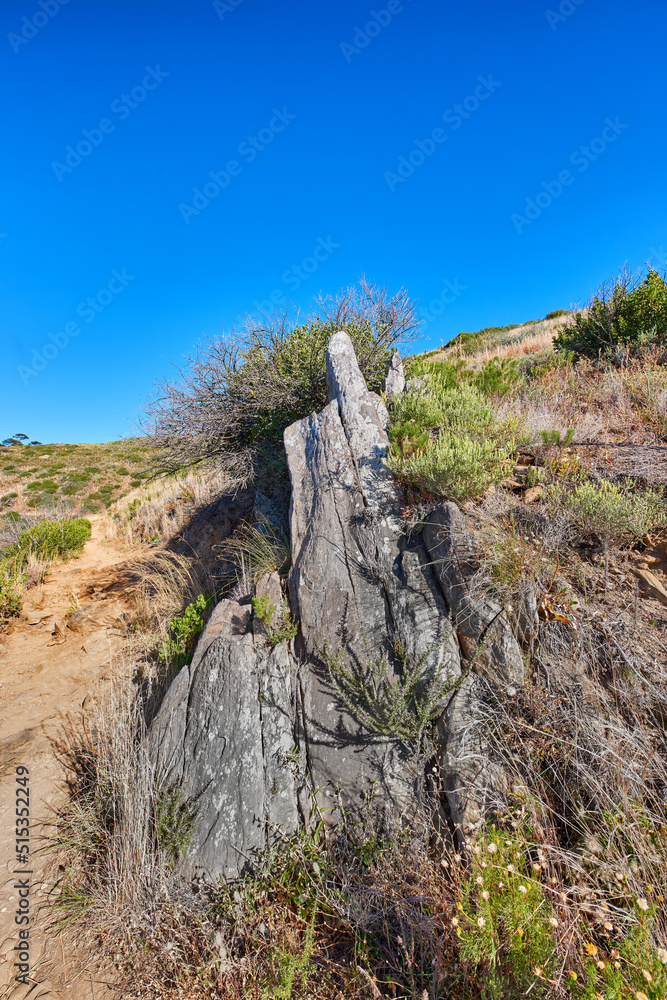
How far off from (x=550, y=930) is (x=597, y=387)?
6.35 meters

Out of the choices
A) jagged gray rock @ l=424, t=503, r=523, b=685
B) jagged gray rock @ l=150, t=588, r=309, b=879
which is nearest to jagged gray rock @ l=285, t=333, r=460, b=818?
jagged gray rock @ l=424, t=503, r=523, b=685

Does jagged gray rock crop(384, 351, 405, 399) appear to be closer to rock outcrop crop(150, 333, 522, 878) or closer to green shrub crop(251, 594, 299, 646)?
rock outcrop crop(150, 333, 522, 878)

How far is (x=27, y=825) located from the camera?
12.2ft

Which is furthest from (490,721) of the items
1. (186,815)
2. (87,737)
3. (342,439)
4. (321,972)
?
(87,737)

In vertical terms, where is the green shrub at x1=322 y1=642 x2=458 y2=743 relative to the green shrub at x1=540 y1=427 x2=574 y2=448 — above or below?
below

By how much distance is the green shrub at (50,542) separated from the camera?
1009 cm

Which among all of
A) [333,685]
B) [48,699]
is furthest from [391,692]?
[48,699]

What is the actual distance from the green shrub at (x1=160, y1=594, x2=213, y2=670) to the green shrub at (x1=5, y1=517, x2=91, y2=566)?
679 centimetres

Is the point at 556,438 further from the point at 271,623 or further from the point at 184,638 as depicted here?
the point at 184,638

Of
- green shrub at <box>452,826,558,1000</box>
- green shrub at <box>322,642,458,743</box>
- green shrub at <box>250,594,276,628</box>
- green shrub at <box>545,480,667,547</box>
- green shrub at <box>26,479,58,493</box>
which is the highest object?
green shrub at <box>26,479,58,493</box>

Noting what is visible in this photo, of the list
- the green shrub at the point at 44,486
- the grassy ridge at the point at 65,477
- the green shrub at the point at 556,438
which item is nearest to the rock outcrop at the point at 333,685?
the green shrub at the point at 556,438

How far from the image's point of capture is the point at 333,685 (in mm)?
3412

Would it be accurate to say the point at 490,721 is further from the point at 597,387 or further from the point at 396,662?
the point at 597,387

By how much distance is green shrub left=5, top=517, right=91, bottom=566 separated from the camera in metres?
10.1
